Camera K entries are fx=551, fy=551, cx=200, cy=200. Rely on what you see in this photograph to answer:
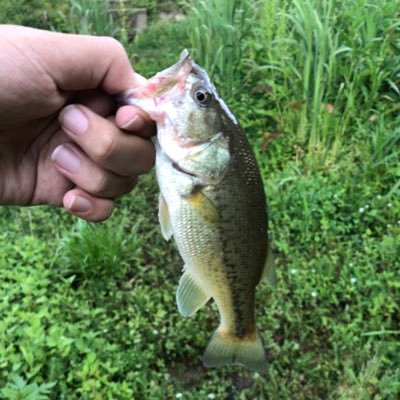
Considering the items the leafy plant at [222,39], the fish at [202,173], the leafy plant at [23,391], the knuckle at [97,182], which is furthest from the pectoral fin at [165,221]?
the leafy plant at [222,39]

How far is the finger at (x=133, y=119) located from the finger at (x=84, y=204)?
0.31 metres

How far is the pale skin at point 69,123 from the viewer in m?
1.46

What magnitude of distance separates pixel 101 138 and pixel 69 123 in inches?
4.0

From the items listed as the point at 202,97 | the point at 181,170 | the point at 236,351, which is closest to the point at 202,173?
the point at 181,170

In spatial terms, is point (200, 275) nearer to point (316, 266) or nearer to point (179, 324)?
point (179, 324)

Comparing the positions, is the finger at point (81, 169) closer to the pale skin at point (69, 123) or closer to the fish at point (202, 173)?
the pale skin at point (69, 123)

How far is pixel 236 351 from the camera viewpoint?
1.77m

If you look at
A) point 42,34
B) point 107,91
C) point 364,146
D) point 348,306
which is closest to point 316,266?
point 348,306

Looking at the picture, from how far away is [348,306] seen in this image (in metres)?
2.83

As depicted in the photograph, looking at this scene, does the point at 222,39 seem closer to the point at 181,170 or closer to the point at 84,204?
the point at 84,204

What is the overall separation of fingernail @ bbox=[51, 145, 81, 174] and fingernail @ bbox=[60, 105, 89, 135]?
5.0 inches

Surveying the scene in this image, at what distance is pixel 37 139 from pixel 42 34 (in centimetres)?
45

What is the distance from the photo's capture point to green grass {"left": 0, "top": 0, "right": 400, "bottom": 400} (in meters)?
2.47

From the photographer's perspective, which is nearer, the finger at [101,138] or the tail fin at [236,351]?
the finger at [101,138]
